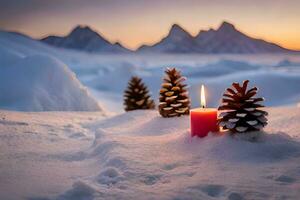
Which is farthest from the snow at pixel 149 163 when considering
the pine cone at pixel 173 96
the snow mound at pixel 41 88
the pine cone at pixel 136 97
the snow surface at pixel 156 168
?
the snow mound at pixel 41 88

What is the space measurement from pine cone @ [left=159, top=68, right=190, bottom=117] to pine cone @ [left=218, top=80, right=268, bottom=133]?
318 centimetres

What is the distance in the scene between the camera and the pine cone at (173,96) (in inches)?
311

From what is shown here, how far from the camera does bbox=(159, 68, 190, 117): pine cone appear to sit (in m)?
7.89

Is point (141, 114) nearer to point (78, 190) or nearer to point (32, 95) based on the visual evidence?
point (78, 190)

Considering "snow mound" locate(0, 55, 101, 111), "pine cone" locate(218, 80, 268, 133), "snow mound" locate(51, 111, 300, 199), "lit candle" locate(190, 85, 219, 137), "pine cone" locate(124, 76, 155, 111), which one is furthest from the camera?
"snow mound" locate(0, 55, 101, 111)

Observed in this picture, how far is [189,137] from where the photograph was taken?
4.70 metres

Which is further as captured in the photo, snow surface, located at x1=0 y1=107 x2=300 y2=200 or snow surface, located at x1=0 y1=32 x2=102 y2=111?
snow surface, located at x1=0 y1=32 x2=102 y2=111

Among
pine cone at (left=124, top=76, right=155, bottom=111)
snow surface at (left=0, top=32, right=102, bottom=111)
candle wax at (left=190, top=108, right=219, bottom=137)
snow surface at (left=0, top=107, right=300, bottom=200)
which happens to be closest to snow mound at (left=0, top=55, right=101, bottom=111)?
snow surface at (left=0, top=32, right=102, bottom=111)

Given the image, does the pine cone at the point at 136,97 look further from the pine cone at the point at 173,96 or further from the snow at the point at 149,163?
the snow at the point at 149,163

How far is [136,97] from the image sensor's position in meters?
14.9

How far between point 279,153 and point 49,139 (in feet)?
12.3

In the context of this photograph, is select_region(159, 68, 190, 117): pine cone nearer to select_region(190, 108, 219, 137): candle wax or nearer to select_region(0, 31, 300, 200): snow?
select_region(0, 31, 300, 200): snow

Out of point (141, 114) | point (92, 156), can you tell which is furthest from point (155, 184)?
point (141, 114)

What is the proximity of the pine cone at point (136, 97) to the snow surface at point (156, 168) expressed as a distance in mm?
9100
